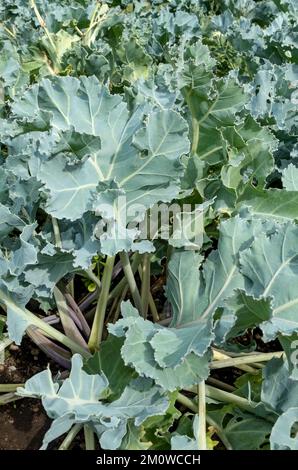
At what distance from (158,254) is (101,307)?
287 mm

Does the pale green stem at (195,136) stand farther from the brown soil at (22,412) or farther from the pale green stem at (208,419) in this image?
the brown soil at (22,412)

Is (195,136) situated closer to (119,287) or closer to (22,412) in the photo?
(119,287)

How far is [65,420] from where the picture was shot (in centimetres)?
158

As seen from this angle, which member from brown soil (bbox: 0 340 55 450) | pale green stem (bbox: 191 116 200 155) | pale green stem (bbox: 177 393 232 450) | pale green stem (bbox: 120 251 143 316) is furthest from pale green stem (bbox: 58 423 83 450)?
pale green stem (bbox: 191 116 200 155)

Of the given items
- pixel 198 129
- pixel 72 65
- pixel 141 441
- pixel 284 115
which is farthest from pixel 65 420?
pixel 72 65

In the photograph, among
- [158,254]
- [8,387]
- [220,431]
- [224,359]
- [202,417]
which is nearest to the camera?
[202,417]

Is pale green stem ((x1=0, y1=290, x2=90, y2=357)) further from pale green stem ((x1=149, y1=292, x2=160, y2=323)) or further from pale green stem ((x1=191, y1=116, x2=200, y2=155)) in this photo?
pale green stem ((x1=191, y1=116, x2=200, y2=155))

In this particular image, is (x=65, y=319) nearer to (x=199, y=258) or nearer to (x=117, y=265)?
(x=117, y=265)

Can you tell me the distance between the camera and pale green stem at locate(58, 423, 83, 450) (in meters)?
1.83

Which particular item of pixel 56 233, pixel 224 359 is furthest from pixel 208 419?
pixel 56 233

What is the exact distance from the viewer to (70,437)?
→ 1.86 metres

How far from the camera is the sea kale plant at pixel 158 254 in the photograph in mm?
1620

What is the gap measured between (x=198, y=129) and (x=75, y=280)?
843 mm

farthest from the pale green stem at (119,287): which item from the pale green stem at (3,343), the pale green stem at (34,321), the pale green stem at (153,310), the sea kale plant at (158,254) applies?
the pale green stem at (3,343)
